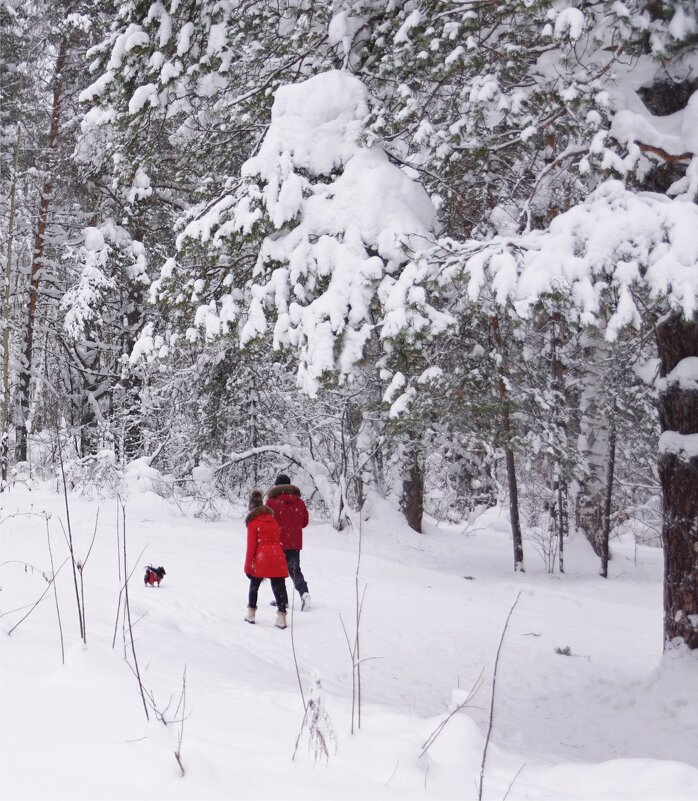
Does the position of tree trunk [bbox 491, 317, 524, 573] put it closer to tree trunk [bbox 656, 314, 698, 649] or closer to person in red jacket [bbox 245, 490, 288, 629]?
tree trunk [bbox 656, 314, 698, 649]

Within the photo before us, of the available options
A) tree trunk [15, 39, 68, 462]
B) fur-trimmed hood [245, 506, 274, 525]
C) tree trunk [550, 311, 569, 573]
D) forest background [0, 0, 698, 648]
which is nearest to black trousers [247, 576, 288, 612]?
fur-trimmed hood [245, 506, 274, 525]

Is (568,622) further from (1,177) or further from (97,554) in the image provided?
(1,177)

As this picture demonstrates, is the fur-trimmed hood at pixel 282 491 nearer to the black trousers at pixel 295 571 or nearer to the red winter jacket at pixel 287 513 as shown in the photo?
the red winter jacket at pixel 287 513

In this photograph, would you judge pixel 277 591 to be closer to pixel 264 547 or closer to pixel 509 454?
pixel 264 547

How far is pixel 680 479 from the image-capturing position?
5.84 m

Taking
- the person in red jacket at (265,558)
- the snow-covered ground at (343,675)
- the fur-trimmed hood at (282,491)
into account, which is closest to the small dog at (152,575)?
the snow-covered ground at (343,675)

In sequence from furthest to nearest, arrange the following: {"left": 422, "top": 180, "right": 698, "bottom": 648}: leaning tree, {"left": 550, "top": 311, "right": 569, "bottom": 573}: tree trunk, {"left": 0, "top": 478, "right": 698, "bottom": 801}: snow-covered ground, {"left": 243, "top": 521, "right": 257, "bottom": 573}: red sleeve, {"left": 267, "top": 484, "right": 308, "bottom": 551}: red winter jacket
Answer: {"left": 550, "top": 311, "right": 569, "bottom": 573}: tree trunk → {"left": 267, "top": 484, "right": 308, "bottom": 551}: red winter jacket → {"left": 243, "top": 521, "right": 257, "bottom": 573}: red sleeve → {"left": 422, "top": 180, "right": 698, "bottom": 648}: leaning tree → {"left": 0, "top": 478, "right": 698, "bottom": 801}: snow-covered ground

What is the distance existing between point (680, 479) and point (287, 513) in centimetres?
464

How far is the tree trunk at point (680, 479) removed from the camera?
5711 mm

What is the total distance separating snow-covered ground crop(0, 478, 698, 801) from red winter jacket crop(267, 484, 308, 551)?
950 mm

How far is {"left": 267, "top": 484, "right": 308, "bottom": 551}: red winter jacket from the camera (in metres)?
8.63

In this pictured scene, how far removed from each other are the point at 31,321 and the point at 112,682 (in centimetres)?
1778

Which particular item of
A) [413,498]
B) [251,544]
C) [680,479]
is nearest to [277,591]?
[251,544]

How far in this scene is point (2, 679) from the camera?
10.4 feet
